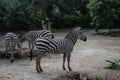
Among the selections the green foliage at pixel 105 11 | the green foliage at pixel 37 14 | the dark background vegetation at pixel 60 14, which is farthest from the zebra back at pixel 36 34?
the green foliage at pixel 105 11

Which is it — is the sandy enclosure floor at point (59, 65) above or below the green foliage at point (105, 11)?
below

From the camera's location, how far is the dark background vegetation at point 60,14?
907 inches

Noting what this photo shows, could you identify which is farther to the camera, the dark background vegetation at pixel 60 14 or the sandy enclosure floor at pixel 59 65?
the dark background vegetation at pixel 60 14

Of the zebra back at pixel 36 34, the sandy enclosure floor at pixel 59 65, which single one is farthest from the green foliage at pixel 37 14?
the zebra back at pixel 36 34

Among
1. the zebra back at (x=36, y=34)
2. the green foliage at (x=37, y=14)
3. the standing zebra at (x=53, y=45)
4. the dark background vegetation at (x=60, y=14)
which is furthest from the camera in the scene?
the green foliage at (x=37, y=14)

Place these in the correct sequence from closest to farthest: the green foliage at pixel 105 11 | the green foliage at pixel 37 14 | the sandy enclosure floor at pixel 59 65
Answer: the sandy enclosure floor at pixel 59 65, the green foliage at pixel 105 11, the green foliage at pixel 37 14

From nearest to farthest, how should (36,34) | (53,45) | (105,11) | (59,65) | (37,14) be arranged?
(53,45), (59,65), (36,34), (105,11), (37,14)

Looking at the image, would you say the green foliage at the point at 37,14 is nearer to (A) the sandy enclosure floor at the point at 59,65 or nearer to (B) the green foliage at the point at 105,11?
(B) the green foliage at the point at 105,11

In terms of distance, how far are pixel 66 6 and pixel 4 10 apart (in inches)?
275

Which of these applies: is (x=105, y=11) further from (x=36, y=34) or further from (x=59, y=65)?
(x=59, y=65)

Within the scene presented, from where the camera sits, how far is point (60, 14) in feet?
93.6

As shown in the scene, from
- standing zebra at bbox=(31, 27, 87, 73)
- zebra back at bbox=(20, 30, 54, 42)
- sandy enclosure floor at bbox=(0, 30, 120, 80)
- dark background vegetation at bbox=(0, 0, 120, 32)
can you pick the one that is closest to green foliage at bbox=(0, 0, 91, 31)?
dark background vegetation at bbox=(0, 0, 120, 32)

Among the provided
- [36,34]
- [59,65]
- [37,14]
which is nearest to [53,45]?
[59,65]

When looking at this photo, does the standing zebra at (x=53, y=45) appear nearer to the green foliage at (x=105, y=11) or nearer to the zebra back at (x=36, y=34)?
the zebra back at (x=36, y=34)
